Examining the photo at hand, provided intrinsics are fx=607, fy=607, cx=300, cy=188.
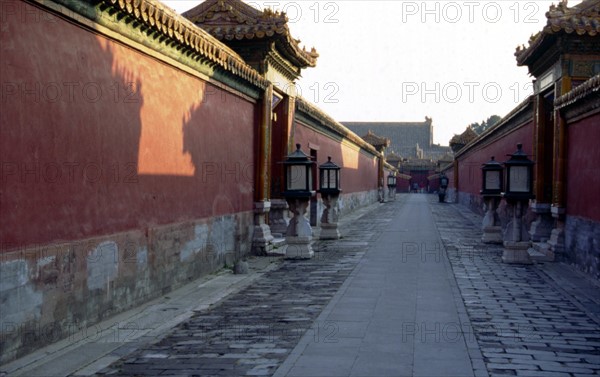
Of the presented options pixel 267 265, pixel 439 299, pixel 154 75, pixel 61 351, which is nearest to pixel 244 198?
pixel 267 265

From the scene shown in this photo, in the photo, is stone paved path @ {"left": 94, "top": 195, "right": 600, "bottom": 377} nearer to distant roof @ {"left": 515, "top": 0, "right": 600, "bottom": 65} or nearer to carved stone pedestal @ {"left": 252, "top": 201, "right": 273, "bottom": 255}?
carved stone pedestal @ {"left": 252, "top": 201, "right": 273, "bottom": 255}

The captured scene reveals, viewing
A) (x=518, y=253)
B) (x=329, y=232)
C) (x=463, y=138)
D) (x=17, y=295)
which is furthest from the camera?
(x=463, y=138)

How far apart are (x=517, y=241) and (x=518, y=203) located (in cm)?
72

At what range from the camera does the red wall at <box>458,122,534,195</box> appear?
16453mm

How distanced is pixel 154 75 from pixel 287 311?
3.57 metres

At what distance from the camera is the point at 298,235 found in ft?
40.1

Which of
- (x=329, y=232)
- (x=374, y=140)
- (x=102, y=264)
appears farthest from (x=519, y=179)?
(x=374, y=140)

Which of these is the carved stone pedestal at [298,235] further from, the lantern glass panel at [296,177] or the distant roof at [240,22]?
the distant roof at [240,22]

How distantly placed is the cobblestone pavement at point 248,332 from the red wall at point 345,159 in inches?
347

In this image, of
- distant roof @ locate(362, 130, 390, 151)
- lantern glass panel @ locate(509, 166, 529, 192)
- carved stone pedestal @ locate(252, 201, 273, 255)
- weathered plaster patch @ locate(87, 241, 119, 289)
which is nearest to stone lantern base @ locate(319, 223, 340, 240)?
carved stone pedestal @ locate(252, 201, 273, 255)

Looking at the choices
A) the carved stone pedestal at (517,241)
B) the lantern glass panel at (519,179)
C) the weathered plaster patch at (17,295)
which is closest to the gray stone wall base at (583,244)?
the carved stone pedestal at (517,241)

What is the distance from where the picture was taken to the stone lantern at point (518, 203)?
11430mm

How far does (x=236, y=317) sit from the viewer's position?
6977mm

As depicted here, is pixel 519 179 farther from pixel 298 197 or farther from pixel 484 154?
pixel 484 154
